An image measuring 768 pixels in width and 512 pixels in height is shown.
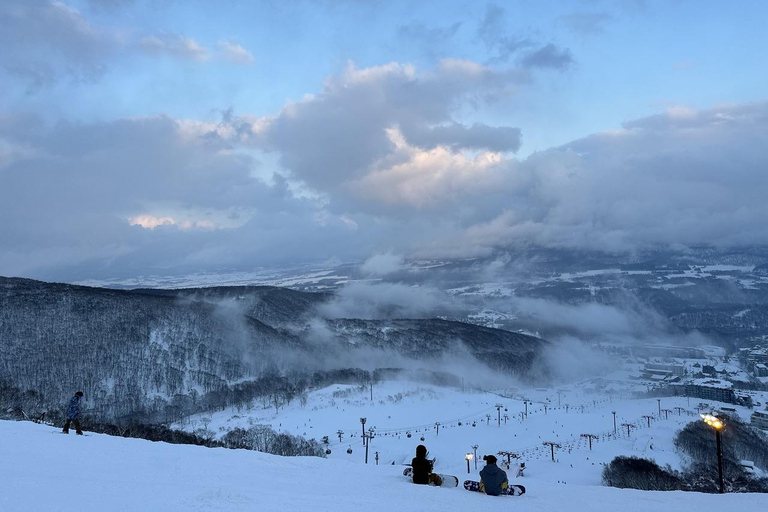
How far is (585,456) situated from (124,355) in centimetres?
12793

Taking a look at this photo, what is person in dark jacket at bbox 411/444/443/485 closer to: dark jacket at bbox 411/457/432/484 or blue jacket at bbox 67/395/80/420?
dark jacket at bbox 411/457/432/484

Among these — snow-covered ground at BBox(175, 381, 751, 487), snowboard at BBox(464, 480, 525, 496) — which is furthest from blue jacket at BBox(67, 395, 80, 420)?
snow-covered ground at BBox(175, 381, 751, 487)

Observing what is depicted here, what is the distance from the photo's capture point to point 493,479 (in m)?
14.4

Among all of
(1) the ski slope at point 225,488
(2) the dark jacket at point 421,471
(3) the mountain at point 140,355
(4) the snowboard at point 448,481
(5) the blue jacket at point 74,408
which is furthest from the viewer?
(3) the mountain at point 140,355

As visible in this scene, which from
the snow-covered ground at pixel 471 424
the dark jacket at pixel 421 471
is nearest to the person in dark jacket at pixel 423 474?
the dark jacket at pixel 421 471

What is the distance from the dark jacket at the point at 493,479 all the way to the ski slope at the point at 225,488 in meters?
0.46

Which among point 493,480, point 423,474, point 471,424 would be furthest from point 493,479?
point 471,424

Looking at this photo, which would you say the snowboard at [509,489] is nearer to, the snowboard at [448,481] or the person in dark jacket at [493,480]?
the person in dark jacket at [493,480]

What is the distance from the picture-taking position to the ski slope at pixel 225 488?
1091 centimetres

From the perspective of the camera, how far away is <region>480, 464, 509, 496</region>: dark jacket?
14.3 metres

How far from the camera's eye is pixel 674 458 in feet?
224

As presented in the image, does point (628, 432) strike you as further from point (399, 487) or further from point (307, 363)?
point (307, 363)

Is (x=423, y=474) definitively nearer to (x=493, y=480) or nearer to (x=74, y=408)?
(x=493, y=480)

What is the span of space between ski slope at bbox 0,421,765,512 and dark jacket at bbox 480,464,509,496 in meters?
0.46
